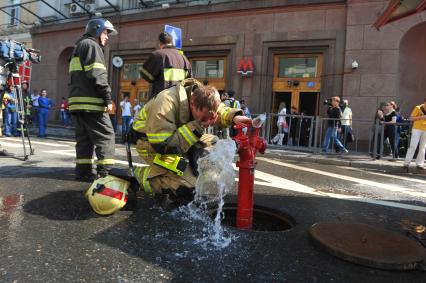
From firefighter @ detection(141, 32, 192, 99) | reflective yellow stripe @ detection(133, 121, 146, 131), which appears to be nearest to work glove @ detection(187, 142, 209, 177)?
reflective yellow stripe @ detection(133, 121, 146, 131)

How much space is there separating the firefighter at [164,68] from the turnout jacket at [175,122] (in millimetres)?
1555

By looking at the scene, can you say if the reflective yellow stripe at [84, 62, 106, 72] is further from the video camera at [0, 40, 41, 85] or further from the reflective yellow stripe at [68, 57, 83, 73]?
the video camera at [0, 40, 41, 85]

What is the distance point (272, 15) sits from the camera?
15.2 meters

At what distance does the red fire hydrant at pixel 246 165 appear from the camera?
9.66ft

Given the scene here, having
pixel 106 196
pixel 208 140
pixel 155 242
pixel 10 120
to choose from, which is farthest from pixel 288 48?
pixel 155 242

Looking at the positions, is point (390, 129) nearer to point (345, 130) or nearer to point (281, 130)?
point (345, 130)

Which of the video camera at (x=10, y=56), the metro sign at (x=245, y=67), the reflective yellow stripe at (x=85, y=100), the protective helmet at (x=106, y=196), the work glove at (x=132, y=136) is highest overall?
the metro sign at (x=245, y=67)

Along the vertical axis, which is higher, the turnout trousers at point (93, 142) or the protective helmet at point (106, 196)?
the turnout trousers at point (93, 142)

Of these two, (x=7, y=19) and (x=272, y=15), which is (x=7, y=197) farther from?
(x=7, y=19)

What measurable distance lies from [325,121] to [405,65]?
15.8ft

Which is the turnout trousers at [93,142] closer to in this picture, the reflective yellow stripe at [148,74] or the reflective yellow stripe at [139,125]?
the reflective yellow stripe at [148,74]

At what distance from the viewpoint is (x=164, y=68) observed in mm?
4871

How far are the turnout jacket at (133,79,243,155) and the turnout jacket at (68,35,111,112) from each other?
1.39m

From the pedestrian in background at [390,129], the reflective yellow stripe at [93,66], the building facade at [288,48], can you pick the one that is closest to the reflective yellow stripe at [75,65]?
the reflective yellow stripe at [93,66]
